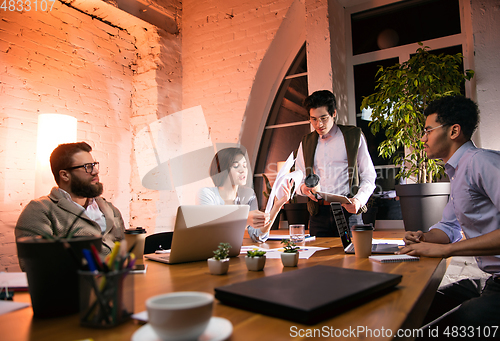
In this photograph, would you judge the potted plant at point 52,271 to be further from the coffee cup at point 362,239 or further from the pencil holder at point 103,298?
the coffee cup at point 362,239

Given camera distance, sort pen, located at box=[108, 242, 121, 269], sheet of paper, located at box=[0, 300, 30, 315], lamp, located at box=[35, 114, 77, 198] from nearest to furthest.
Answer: pen, located at box=[108, 242, 121, 269], sheet of paper, located at box=[0, 300, 30, 315], lamp, located at box=[35, 114, 77, 198]

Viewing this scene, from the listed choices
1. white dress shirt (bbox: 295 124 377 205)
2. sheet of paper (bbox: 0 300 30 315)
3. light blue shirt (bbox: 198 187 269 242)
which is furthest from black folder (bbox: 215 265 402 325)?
white dress shirt (bbox: 295 124 377 205)

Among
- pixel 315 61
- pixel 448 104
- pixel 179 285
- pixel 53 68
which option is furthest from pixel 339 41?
pixel 179 285

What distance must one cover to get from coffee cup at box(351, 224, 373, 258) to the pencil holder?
0.88 meters

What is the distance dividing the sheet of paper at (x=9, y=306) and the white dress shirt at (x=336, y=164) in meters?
1.99

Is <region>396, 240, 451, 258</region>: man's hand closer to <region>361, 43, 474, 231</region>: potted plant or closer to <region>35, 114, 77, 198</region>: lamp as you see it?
<region>361, 43, 474, 231</region>: potted plant

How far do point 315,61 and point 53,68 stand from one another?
2.42m

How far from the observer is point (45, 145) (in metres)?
2.49

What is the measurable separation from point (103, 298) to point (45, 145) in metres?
2.36

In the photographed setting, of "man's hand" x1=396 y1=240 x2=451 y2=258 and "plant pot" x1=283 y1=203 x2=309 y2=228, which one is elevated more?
"plant pot" x1=283 y1=203 x2=309 y2=228

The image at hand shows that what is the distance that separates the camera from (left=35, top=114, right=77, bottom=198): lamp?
8.11 feet

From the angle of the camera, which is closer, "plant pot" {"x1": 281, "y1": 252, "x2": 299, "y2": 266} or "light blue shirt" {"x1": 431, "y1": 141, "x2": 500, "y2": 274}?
"plant pot" {"x1": 281, "y1": 252, "x2": 299, "y2": 266}

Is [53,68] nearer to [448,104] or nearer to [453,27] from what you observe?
[448,104]

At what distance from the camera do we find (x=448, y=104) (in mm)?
1574
